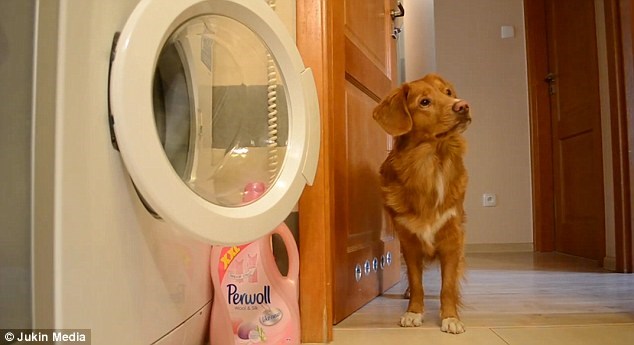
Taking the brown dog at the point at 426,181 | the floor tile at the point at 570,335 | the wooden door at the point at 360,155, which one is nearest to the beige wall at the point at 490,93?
the wooden door at the point at 360,155

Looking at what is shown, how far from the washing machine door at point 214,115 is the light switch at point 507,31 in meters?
3.46

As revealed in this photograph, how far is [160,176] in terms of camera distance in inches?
29.0

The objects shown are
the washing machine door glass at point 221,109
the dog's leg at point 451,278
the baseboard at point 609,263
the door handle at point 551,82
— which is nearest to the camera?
the washing machine door glass at point 221,109

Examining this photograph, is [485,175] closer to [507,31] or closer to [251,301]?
[507,31]

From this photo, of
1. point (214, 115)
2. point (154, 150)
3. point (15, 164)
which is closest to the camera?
point (15, 164)

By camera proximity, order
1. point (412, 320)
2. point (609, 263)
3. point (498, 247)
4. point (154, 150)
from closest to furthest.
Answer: point (154, 150)
point (412, 320)
point (609, 263)
point (498, 247)

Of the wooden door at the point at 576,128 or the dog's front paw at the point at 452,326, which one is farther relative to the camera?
the wooden door at the point at 576,128

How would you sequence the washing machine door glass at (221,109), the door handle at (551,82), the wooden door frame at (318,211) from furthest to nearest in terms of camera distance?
the door handle at (551,82) → the wooden door frame at (318,211) → the washing machine door glass at (221,109)

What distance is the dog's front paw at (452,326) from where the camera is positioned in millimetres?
1403

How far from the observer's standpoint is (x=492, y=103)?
3988mm

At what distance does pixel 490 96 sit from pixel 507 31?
2.00 ft

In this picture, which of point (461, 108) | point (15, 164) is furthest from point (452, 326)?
point (15, 164)

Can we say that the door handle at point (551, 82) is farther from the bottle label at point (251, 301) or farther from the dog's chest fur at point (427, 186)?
the bottle label at point (251, 301)

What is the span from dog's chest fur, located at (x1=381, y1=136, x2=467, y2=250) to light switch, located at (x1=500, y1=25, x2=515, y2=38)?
282cm
